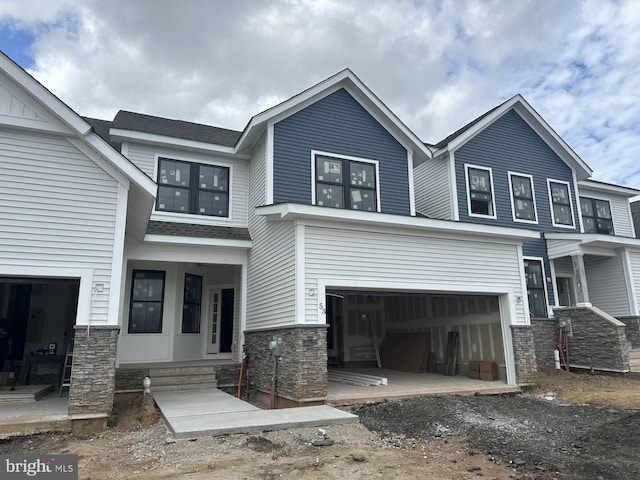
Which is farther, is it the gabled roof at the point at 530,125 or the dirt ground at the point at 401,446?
the gabled roof at the point at 530,125

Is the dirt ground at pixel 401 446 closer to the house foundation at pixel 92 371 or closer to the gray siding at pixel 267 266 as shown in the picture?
the house foundation at pixel 92 371

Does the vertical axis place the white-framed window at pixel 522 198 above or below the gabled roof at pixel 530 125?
below

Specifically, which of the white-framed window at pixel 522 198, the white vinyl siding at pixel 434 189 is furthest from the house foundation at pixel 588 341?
the white vinyl siding at pixel 434 189

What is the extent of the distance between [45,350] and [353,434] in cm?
965

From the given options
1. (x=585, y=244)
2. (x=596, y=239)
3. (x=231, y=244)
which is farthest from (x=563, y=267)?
(x=231, y=244)

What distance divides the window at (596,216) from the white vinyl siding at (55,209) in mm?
17145

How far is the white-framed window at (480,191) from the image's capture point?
14.3m

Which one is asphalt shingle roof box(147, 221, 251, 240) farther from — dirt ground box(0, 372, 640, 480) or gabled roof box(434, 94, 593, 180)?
gabled roof box(434, 94, 593, 180)

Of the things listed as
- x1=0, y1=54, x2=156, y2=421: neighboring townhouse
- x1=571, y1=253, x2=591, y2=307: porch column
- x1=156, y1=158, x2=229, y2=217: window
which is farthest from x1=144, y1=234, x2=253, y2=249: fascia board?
x1=571, y1=253, x2=591, y2=307: porch column

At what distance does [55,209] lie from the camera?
7777mm

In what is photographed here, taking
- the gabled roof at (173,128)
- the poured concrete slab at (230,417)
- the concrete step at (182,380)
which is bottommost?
the poured concrete slab at (230,417)

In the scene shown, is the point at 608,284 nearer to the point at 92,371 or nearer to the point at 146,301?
the point at 146,301

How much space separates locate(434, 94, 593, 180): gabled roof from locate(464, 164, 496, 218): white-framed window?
39.1 inches

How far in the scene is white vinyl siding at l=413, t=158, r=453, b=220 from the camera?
46.9ft
